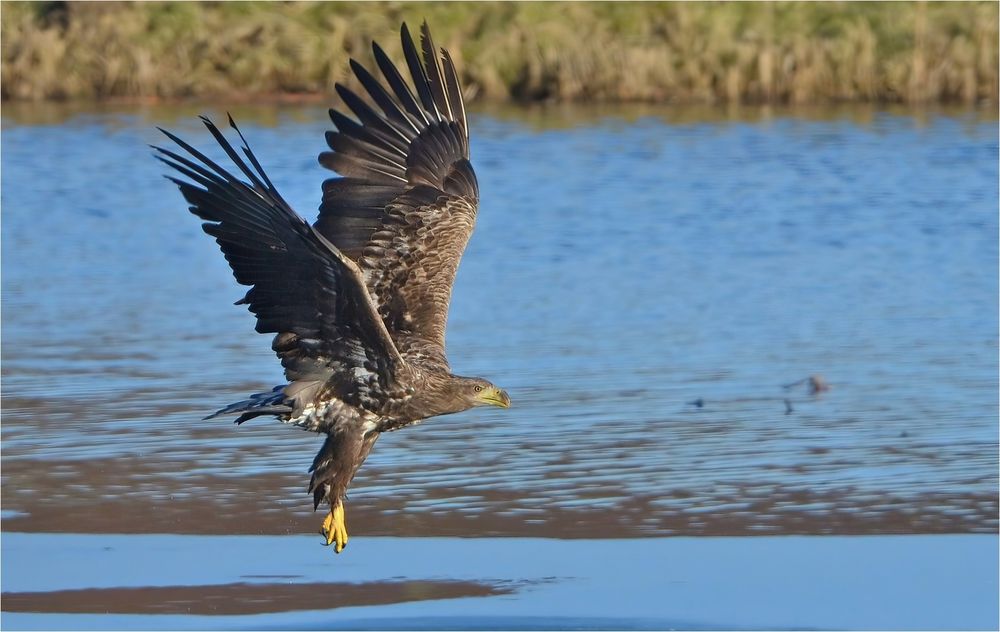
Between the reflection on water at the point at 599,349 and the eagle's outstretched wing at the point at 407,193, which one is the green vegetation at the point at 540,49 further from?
the eagle's outstretched wing at the point at 407,193

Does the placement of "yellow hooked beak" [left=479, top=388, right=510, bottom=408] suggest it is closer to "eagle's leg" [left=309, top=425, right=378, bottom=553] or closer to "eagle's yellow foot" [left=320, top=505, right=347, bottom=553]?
"eagle's leg" [left=309, top=425, right=378, bottom=553]

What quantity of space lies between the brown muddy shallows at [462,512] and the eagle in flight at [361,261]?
813 millimetres

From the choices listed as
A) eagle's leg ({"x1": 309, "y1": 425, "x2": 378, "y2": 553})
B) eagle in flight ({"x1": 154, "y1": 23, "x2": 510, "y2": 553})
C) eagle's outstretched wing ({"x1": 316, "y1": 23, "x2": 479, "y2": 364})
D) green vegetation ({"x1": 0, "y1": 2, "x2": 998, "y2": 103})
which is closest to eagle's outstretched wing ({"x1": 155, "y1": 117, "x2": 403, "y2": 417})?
A: eagle in flight ({"x1": 154, "y1": 23, "x2": 510, "y2": 553})

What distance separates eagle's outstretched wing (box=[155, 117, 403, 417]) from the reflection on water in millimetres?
1180

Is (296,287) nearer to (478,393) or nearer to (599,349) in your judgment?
(478,393)

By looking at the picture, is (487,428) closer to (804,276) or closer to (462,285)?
(462,285)

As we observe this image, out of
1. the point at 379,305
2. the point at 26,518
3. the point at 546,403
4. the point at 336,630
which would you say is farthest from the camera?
the point at 546,403

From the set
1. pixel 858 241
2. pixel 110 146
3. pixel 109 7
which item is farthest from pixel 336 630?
pixel 109 7

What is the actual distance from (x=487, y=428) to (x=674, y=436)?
924mm

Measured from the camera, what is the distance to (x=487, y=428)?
8.48 meters

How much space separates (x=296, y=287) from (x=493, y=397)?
901 mm

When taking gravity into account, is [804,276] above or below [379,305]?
below

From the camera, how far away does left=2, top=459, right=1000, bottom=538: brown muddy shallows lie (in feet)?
22.6

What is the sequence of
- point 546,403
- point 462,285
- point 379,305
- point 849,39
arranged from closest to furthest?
point 379,305 < point 546,403 < point 462,285 < point 849,39
